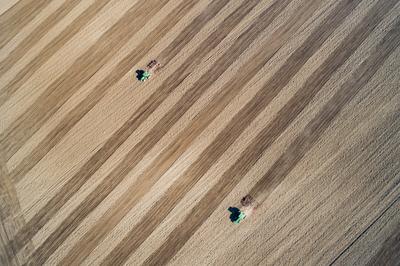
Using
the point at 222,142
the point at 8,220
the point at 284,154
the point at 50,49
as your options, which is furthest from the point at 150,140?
the point at 50,49

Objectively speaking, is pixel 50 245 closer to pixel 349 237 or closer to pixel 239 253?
pixel 239 253

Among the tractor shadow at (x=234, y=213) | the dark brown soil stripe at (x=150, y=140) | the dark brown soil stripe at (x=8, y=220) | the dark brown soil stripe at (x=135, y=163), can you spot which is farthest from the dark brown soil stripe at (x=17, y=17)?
the tractor shadow at (x=234, y=213)

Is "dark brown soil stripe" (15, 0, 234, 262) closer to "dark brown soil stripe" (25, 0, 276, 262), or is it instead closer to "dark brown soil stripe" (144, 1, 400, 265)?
"dark brown soil stripe" (25, 0, 276, 262)

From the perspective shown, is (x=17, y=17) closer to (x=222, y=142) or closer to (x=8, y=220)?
(x=8, y=220)

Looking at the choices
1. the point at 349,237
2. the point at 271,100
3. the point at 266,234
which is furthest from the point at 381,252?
the point at 271,100

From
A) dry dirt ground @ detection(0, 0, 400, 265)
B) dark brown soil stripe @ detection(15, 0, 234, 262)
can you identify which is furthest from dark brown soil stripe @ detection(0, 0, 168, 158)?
dark brown soil stripe @ detection(15, 0, 234, 262)
